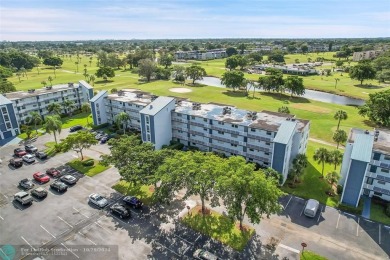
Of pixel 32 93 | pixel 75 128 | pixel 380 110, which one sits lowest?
pixel 75 128

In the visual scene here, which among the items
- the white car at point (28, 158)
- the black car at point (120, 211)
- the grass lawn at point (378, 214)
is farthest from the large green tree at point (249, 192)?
the white car at point (28, 158)

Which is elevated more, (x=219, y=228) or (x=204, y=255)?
(x=204, y=255)

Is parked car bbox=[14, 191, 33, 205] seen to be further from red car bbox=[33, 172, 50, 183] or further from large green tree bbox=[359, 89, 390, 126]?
large green tree bbox=[359, 89, 390, 126]

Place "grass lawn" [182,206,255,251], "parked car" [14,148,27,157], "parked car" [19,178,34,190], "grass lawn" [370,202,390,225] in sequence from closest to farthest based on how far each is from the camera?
"grass lawn" [182,206,255,251]
"grass lawn" [370,202,390,225]
"parked car" [19,178,34,190]
"parked car" [14,148,27,157]

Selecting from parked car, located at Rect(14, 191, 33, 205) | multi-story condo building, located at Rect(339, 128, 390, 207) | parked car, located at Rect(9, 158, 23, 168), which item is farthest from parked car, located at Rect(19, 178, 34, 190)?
multi-story condo building, located at Rect(339, 128, 390, 207)

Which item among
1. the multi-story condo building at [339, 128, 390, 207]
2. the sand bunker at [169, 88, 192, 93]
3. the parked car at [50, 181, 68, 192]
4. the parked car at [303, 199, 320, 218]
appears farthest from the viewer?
the sand bunker at [169, 88, 192, 93]

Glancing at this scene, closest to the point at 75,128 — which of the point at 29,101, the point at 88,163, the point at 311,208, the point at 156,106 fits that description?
the point at 29,101

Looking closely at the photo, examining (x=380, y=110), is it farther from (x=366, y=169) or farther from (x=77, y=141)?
(x=77, y=141)

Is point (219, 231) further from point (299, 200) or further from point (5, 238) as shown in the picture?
point (5, 238)
